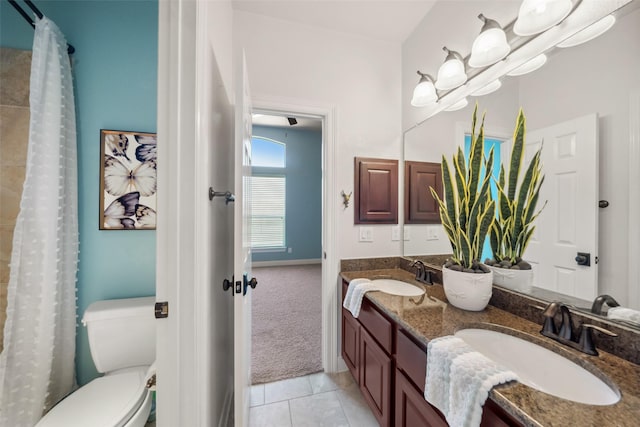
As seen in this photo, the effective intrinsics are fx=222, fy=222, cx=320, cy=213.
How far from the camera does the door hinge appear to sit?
0.73m

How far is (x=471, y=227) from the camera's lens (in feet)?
3.66

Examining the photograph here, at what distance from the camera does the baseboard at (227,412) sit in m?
1.28

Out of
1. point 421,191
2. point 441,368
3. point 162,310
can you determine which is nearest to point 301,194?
point 421,191

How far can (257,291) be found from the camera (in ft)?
11.6

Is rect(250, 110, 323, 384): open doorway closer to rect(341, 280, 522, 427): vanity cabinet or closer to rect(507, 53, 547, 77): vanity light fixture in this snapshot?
rect(341, 280, 522, 427): vanity cabinet

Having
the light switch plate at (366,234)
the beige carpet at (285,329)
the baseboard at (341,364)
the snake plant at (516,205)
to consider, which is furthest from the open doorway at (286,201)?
the snake plant at (516,205)

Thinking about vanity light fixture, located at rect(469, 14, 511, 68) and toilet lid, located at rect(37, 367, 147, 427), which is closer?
toilet lid, located at rect(37, 367, 147, 427)

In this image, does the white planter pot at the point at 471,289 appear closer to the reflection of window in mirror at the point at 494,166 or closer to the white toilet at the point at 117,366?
the reflection of window in mirror at the point at 494,166

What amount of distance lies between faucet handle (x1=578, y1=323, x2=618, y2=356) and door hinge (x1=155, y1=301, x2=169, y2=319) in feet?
4.54

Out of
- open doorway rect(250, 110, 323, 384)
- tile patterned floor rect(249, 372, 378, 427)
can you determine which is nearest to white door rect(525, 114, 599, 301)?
tile patterned floor rect(249, 372, 378, 427)

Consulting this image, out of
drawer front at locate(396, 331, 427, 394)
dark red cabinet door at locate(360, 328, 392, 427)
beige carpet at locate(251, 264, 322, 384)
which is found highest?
drawer front at locate(396, 331, 427, 394)

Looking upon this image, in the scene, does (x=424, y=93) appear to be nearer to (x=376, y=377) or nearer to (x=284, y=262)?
(x=376, y=377)

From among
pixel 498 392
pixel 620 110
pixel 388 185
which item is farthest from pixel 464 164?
pixel 498 392

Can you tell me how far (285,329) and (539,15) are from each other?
2874mm
